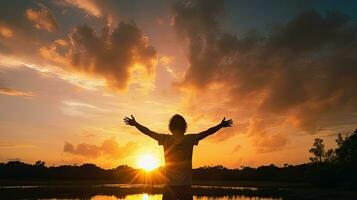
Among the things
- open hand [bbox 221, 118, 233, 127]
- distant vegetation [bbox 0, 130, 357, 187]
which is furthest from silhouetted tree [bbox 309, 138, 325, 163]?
open hand [bbox 221, 118, 233, 127]

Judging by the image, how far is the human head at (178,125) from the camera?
7301mm

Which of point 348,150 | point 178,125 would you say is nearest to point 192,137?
point 178,125

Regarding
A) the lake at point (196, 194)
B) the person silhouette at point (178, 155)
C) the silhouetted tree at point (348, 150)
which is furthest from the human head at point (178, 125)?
the silhouetted tree at point (348, 150)

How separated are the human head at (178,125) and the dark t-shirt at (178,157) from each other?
0.11 m

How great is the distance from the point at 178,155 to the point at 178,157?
4 cm

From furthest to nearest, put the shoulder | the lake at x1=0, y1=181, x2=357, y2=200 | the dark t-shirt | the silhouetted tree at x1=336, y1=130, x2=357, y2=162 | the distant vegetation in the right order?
the distant vegetation → the silhouetted tree at x1=336, y1=130, x2=357, y2=162 → the lake at x1=0, y1=181, x2=357, y2=200 → the shoulder → the dark t-shirt

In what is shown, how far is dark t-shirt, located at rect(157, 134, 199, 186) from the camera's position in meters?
7.23

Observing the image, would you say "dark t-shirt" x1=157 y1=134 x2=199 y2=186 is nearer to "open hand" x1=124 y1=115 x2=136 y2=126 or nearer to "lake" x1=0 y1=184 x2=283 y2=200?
"open hand" x1=124 y1=115 x2=136 y2=126

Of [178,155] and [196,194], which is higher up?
[196,194]

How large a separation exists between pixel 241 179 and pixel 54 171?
235ft

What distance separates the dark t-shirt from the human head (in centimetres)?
11

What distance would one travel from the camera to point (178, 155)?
23.9ft

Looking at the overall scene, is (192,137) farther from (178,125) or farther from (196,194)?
(196,194)

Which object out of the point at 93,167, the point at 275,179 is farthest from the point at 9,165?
the point at 275,179
